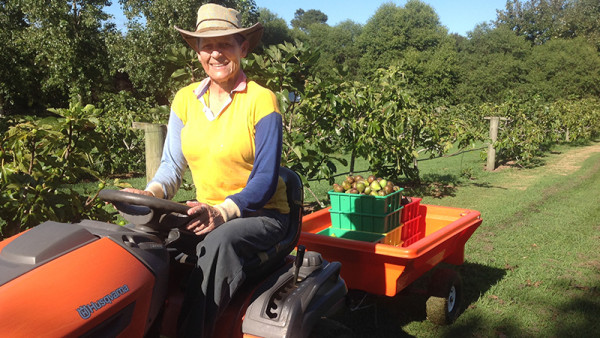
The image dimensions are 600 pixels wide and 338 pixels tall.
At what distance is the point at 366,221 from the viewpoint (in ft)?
14.3

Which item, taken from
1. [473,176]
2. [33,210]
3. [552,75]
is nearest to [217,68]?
[33,210]

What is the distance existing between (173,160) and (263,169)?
52cm

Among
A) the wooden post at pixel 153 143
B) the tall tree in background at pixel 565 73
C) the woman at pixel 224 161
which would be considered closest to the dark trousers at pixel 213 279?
the woman at pixel 224 161

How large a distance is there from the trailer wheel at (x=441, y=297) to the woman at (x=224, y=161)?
167cm

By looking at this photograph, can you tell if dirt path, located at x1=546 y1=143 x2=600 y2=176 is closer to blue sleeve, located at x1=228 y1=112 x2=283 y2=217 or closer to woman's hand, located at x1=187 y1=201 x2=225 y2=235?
blue sleeve, located at x1=228 y1=112 x2=283 y2=217

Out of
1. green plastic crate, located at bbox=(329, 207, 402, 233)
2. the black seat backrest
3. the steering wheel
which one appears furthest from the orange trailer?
the steering wheel

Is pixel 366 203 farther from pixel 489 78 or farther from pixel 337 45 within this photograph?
pixel 337 45

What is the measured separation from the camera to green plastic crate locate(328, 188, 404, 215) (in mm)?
4227

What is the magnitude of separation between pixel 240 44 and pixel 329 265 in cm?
113

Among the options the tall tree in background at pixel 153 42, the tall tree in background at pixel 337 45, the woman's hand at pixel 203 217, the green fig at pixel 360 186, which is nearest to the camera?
the woman's hand at pixel 203 217

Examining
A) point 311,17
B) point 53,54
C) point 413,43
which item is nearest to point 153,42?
point 53,54

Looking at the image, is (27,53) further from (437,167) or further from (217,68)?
(217,68)

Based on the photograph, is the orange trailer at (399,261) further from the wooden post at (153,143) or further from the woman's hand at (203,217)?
the woman's hand at (203,217)

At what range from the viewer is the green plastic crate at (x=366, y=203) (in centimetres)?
423
